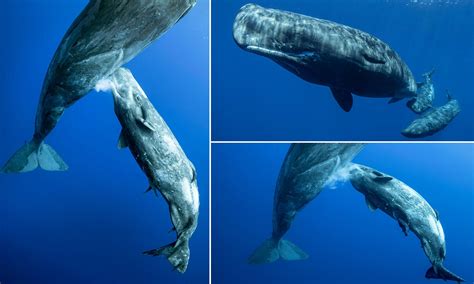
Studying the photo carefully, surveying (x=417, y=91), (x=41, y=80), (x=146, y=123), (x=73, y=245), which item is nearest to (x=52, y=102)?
(x=41, y=80)

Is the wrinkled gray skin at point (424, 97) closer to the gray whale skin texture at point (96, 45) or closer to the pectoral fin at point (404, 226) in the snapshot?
the pectoral fin at point (404, 226)

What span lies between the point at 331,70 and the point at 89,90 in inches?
80.3

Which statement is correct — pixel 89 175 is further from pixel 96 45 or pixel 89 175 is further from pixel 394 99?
pixel 394 99

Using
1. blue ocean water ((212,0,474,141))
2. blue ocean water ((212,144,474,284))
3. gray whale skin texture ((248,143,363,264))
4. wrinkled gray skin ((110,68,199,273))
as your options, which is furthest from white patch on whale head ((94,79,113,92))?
gray whale skin texture ((248,143,363,264))

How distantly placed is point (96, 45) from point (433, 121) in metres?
2.98

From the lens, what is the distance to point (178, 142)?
4395mm

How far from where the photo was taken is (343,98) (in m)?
4.75

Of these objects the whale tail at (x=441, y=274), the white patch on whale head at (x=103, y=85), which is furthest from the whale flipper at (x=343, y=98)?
the white patch on whale head at (x=103, y=85)

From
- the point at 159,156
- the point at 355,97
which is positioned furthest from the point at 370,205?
the point at 159,156

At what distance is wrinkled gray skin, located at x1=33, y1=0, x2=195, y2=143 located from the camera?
3879 mm

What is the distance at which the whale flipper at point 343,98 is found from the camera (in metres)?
4.73

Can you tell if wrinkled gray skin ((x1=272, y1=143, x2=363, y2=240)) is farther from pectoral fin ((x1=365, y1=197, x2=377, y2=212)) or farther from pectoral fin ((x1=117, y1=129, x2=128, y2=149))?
pectoral fin ((x1=117, y1=129, x2=128, y2=149))

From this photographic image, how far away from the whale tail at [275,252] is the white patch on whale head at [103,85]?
6.30 ft

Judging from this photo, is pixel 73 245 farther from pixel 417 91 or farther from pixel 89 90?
pixel 417 91
